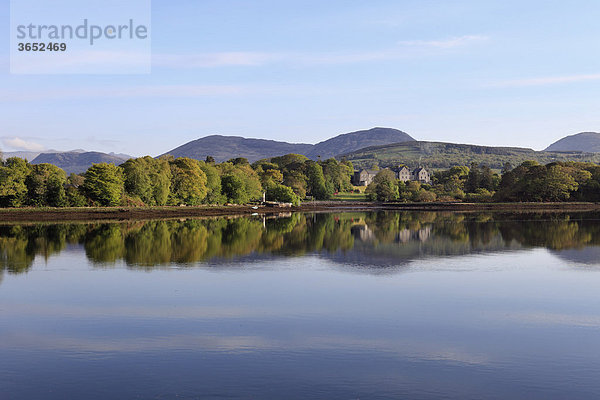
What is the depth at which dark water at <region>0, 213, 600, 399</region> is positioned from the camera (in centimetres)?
1331

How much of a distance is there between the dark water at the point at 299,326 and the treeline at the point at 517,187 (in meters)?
93.7

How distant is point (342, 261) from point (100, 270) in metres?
14.8

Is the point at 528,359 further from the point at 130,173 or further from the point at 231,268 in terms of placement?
the point at 130,173

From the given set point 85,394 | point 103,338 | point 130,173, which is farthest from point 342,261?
point 130,173

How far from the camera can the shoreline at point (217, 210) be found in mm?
78688

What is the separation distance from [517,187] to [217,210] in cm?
7325

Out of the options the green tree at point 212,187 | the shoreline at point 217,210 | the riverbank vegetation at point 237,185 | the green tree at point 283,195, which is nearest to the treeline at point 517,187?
the riverbank vegetation at point 237,185

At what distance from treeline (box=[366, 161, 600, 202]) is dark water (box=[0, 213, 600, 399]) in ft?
308

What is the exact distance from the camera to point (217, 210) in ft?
317

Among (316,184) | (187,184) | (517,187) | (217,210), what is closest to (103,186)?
(187,184)

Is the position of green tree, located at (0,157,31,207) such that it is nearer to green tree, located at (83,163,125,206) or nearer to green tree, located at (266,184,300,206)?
green tree, located at (83,163,125,206)

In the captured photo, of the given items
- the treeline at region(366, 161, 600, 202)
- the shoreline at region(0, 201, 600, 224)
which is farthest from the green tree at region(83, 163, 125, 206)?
the treeline at region(366, 161, 600, 202)

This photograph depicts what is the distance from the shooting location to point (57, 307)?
2180 cm

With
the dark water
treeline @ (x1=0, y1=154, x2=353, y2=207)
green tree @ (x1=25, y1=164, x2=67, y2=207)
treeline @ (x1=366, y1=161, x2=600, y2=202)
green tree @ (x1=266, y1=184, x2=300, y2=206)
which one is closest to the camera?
the dark water
